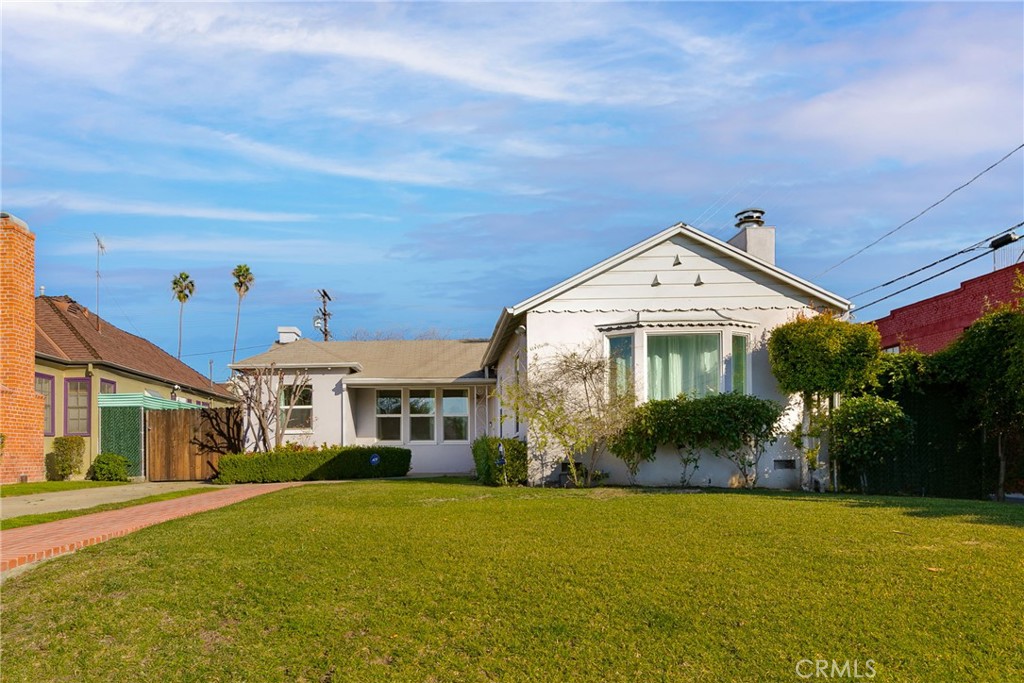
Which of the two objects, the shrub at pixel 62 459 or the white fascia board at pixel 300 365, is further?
the white fascia board at pixel 300 365

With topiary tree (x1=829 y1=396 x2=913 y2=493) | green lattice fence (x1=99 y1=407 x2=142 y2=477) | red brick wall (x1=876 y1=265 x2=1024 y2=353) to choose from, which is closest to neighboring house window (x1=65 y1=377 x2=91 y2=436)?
green lattice fence (x1=99 y1=407 x2=142 y2=477)

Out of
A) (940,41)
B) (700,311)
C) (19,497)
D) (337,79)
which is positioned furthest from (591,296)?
(19,497)

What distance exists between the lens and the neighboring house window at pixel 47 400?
21.7 meters

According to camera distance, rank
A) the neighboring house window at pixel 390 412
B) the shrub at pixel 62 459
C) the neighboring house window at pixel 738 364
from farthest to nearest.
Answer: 1. the neighboring house window at pixel 390 412
2. the shrub at pixel 62 459
3. the neighboring house window at pixel 738 364

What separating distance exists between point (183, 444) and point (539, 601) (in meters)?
19.3

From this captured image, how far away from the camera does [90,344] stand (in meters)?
23.9

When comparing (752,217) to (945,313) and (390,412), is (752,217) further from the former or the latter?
(390,412)

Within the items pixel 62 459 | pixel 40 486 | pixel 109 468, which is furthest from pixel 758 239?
pixel 62 459

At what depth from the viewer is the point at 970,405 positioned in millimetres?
15141

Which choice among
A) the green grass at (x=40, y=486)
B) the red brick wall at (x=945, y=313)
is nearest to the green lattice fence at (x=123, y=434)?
the green grass at (x=40, y=486)

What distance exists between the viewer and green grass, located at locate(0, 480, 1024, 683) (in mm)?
5727

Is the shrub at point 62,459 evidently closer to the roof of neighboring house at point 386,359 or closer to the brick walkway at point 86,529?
the roof of neighboring house at point 386,359

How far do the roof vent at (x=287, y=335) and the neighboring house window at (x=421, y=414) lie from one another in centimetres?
491

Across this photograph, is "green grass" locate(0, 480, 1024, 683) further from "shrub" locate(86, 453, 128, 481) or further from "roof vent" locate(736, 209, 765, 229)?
"shrub" locate(86, 453, 128, 481)
